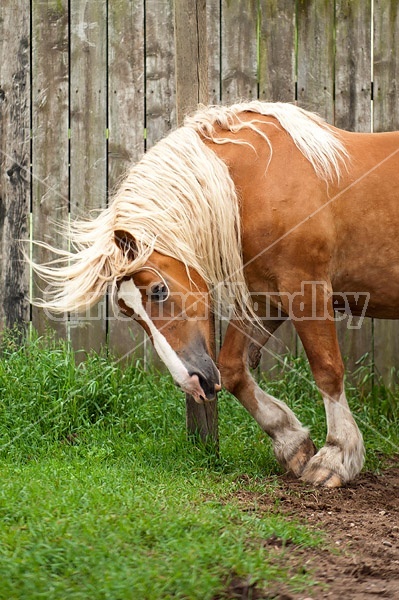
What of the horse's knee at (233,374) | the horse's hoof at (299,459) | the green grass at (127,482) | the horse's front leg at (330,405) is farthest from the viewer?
the horse's knee at (233,374)

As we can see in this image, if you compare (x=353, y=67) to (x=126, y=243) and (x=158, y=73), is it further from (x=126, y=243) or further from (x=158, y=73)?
(x=126, y=243)

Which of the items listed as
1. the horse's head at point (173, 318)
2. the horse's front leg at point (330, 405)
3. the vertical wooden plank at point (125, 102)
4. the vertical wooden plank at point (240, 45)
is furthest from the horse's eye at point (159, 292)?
the vertical wooden plank at point (240, 45)

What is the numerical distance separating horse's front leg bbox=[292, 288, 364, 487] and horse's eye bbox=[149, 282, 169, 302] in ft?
2.46

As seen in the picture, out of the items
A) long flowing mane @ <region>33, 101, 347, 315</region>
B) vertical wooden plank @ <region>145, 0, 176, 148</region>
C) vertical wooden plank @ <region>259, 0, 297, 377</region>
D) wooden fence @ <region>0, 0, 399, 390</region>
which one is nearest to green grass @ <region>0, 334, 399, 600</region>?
wooden fence @ <region>0, 0, 399, 390</region>

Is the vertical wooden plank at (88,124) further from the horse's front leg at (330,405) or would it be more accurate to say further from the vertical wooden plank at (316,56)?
the horse's front leg at (330,405)

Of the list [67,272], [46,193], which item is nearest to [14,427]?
[67,272]

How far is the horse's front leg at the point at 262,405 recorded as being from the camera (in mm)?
4270

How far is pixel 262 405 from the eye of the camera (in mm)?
4371

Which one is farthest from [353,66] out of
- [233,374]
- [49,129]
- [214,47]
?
[233,374]

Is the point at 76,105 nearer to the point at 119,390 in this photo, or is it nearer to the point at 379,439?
the point at 119,390

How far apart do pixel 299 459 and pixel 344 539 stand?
97cm

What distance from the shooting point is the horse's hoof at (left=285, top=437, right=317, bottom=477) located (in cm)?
423

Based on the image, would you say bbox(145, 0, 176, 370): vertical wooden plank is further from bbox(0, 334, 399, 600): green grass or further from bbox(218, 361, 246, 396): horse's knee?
bbox(218, 361, 246, 396): horse's knee

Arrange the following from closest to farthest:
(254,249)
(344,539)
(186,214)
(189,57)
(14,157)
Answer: (344,539) → (186,214) → (254,249) → (189,57) → (14,157)
